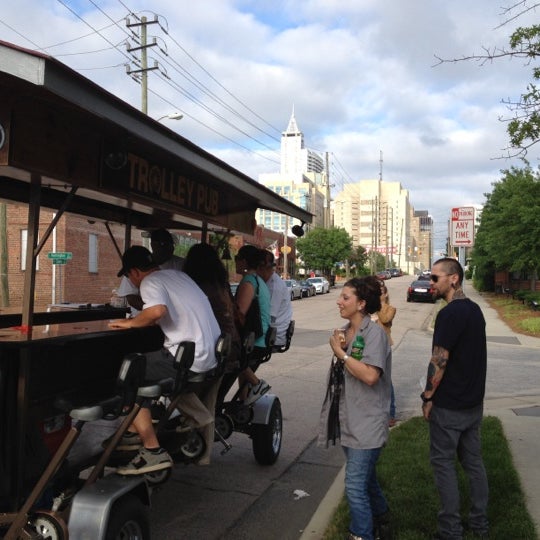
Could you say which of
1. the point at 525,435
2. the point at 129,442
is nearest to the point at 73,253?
the point at 129,442

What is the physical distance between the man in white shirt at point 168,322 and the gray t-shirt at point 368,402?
1.03m

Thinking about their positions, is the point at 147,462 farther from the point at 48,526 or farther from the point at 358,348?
the point at 358,348

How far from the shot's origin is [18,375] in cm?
299

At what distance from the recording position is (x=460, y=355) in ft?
12.7

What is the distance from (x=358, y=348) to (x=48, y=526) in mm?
1925

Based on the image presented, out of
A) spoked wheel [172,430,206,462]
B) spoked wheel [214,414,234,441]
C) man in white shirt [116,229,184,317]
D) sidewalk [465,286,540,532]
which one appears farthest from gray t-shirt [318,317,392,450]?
man in white shirt [116,229,184,317]

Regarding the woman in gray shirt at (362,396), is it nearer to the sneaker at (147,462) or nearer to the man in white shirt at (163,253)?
the sneaker at (147,462)

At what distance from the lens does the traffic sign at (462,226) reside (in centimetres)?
1028

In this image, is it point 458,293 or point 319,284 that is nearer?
point 458,293

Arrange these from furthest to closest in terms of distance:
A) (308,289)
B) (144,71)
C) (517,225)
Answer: (308,289), (517,225), (144,71)

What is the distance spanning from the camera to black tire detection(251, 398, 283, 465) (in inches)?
232

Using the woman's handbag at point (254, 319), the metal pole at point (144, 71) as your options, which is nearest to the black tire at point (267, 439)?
the woman's handbag at point (254, 319)

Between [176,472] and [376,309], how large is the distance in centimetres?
301

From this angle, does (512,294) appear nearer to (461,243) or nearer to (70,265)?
(461,243)
